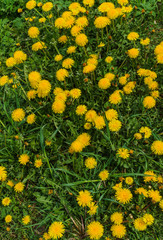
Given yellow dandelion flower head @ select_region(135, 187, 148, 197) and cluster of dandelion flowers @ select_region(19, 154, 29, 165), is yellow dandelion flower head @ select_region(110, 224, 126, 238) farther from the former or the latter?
cluster of dandelion flowers @ select_region(19, 154, 29, 165)

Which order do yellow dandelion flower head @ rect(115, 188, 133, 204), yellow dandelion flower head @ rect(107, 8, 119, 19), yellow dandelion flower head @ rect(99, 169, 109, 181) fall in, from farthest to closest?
1. yellow dandelion flower head @ rect(107, 8, 119, 19)
2. yellow dandelion flower head @ rect(99, 169, 109, 181)
3. yellow dandelion flower head @ rect(115, 188, 133, 204)

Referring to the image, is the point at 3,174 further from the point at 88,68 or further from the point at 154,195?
the point at 154,195

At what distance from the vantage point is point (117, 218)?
2.37 m

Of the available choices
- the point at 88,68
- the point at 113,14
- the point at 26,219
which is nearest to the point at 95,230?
the point at 26,219

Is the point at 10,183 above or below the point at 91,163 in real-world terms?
below

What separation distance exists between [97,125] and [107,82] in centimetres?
64

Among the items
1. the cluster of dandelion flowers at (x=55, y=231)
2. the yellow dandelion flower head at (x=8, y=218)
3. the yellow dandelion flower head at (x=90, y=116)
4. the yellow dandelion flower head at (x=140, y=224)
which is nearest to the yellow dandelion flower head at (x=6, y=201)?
the yellow dandelion flower head at (x=8, y=218)

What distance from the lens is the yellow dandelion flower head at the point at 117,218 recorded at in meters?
2.36

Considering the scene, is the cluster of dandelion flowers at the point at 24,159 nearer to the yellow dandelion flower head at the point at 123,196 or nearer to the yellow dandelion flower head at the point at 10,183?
the yellow dandelion flower head at the point at 10,183

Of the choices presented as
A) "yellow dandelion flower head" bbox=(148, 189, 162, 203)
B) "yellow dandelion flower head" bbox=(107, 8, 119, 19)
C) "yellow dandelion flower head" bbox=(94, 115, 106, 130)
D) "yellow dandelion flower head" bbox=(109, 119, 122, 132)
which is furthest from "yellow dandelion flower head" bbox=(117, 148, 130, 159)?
"yellow dandelion flower head" bbox=(107, 8, 119, 19)

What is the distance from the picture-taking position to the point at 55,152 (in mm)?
2943

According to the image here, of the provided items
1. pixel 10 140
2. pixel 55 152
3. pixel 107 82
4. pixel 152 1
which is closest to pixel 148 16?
pixel 152 1

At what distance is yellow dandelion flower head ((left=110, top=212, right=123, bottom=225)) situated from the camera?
2360 mm

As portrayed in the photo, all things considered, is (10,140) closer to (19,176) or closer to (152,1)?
(19,176)
